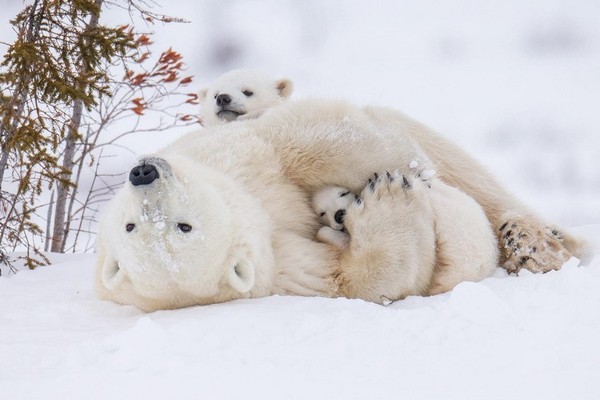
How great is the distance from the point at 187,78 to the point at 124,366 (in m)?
5.47

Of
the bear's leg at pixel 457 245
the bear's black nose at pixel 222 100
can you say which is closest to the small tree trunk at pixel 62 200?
the bear's black nose at pixel 222 100

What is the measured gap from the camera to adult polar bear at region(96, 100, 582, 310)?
3.00 m

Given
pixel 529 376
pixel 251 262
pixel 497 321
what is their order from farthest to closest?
1. pixel 251 262
2. pixel 497 321
3. pixel 529 376

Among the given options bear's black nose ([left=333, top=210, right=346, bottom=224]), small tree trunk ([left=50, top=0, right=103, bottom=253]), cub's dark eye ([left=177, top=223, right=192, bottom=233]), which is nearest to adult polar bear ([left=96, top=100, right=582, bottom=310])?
cub's dark eye ([left=177, top=223, right=192, bottom=233])

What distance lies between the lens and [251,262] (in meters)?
3.27

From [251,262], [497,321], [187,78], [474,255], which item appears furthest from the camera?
[187,78]

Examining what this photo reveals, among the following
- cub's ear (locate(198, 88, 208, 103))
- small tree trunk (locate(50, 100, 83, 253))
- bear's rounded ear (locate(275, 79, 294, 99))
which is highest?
bear's rounded ear (locate(275, 79, 294, 99))

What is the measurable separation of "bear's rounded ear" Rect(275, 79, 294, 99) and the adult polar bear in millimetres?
2153

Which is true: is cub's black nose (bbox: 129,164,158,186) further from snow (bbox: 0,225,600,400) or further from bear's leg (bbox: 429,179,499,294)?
bear's leg (bbox: 429,179,499,294)

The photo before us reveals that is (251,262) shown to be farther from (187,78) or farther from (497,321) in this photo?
(187,78)

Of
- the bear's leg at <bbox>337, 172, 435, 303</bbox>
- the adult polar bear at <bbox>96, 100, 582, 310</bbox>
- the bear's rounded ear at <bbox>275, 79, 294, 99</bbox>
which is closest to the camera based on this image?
the adult polar bear at <bbox>96, 100, 582, 310</bbox>

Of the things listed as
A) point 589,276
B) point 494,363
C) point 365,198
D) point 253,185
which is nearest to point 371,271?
point 365,198

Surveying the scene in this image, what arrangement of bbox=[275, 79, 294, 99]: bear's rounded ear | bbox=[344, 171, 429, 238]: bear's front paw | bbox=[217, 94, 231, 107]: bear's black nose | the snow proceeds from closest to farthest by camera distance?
1. the snow
2. bbox=[344, 171, 429, 238]: bear's front paw
3. bbox=[217, 94, 231, 107]: bear's black nose
4. bbox=[275, 79, 294, 99]: bear's rounded ear

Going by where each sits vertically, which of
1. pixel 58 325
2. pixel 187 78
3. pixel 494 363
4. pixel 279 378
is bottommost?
pixel 58 325
